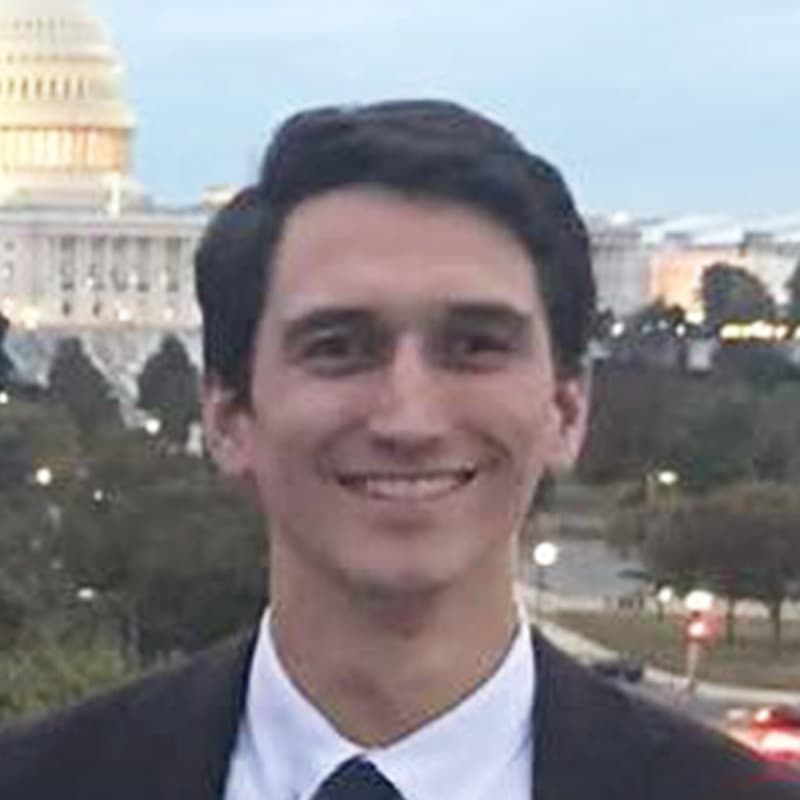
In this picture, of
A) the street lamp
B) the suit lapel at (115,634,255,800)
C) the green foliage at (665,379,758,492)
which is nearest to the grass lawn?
the street lamp

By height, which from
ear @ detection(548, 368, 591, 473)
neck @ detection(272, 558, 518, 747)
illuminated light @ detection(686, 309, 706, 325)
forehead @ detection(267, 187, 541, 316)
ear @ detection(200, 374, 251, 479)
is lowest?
illuminated light @ detection(686, 309, 706, 325)

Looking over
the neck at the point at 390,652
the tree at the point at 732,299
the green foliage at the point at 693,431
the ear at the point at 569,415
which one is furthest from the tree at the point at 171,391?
the neck at the point at 390,652

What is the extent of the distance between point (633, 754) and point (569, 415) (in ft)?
1.43

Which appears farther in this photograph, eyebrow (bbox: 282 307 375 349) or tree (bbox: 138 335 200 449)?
tree (bbox: 138 335 200 449)

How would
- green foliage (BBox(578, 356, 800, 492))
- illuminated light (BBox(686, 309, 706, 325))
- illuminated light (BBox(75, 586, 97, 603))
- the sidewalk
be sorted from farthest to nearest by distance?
illuminated light (BBox(686, 309, 706, 325)) < green foliage (BBox(578, 356, 800, 492)) < illuminated light (BBox(75, 586, 97, 603)) < the sidewalk

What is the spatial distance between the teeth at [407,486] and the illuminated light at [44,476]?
66.8 metres

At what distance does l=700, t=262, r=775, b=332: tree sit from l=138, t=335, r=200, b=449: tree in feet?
111

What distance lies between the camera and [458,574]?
4.64m

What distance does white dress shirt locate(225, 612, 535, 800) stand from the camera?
4.66 m

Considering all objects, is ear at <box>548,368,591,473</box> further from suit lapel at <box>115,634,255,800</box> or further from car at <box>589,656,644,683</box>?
car at <box>589,656,644,683</box>

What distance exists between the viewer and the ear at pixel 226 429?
4828mm

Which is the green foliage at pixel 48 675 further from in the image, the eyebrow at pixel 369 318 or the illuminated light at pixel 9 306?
the illuminated light at pixel 9 306

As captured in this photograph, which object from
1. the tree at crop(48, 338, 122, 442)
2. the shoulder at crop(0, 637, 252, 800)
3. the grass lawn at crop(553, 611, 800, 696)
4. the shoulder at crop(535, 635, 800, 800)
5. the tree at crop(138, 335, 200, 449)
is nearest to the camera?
the shoulder at crop(535, 635, 800, 800)

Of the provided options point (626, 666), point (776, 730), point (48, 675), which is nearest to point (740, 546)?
point (626, 666)
